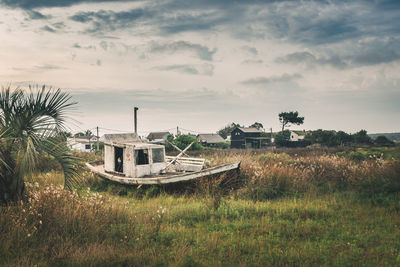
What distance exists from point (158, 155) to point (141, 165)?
110 centimetres

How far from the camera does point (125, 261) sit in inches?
208

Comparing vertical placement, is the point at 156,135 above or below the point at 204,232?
above

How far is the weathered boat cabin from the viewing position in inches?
540

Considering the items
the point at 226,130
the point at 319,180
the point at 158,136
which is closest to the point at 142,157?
→ the point at 319,180

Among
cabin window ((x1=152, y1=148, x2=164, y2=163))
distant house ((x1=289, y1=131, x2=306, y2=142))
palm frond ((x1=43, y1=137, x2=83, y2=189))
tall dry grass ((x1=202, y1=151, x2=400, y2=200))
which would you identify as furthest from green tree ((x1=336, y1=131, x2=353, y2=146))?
palm frond ((x1=43, y1=137, x2=83, y2=189))

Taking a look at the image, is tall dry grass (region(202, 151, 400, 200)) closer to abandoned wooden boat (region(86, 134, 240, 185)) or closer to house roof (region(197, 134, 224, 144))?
abandoned wooden boat (region(86, 134, 240, 185))

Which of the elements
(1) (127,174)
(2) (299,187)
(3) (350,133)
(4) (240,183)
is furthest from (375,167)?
(3) (350,133)

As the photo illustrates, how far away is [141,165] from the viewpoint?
45.1ft

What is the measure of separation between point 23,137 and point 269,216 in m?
6.95

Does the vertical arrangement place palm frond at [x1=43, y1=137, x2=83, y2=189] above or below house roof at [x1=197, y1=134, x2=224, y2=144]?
below

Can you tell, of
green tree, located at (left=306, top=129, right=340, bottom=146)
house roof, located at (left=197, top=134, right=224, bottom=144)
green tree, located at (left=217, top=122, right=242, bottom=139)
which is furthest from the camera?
green tree, located at (left=217, top=122, right=242, bottom=139)

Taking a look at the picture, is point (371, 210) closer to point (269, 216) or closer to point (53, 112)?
point (269, 216)

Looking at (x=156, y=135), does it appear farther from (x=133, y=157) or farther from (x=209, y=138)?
(x=133, y=157)

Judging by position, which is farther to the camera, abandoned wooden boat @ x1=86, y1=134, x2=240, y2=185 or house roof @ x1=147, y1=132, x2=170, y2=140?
house roof @ x1=147, y1=132, x2=170, y2=140
